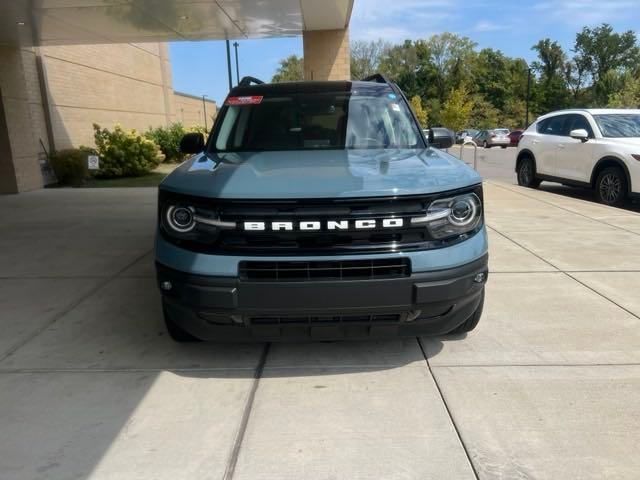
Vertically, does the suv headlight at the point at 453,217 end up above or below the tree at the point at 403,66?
below

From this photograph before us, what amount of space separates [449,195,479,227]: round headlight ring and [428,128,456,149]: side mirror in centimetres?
170

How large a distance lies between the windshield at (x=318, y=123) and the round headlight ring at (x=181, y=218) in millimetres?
1270

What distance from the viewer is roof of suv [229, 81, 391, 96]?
4.64m

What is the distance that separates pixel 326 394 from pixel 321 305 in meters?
0.56

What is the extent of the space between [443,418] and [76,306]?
10.8ft

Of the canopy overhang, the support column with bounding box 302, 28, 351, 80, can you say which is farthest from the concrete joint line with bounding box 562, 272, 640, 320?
the support column with bounding box 302, 28, 351, 80

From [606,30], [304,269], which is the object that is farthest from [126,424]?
[606,30]

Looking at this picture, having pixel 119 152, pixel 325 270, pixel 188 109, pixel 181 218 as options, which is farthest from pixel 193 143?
pixel 188 109

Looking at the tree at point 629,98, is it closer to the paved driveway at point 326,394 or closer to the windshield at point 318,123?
the paved driveway at point 326,394

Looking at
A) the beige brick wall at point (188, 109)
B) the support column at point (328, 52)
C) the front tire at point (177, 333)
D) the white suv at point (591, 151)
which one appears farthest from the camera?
the beige brick wall at point (188, 109)

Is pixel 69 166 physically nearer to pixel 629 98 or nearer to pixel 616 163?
pixel 616 163

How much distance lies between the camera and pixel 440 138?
4.72 metres

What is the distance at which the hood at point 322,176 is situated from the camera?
2869 mm

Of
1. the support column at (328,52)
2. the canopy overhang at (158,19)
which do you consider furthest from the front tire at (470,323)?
the support column at (328,52)
